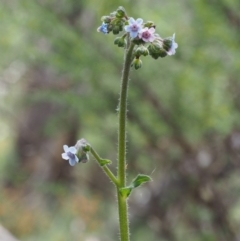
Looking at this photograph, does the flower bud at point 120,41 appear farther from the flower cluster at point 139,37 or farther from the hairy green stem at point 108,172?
the hairy green stem at point 108,172

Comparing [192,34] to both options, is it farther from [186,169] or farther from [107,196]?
[107,196]

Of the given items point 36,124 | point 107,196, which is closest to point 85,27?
point 107,196

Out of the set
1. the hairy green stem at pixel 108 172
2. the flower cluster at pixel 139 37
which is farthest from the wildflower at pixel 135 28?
the hairy green stem at pixel 108 172

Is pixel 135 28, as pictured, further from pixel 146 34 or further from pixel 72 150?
pixel 72 150

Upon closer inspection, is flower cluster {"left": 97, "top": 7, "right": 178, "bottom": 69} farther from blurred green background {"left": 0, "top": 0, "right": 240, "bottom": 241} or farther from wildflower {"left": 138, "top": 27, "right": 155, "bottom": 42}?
blurred green background {"left": 0, "top": 0, "right": 240, "bottom": 241}

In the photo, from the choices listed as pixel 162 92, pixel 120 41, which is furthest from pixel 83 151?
pixel 162 92
